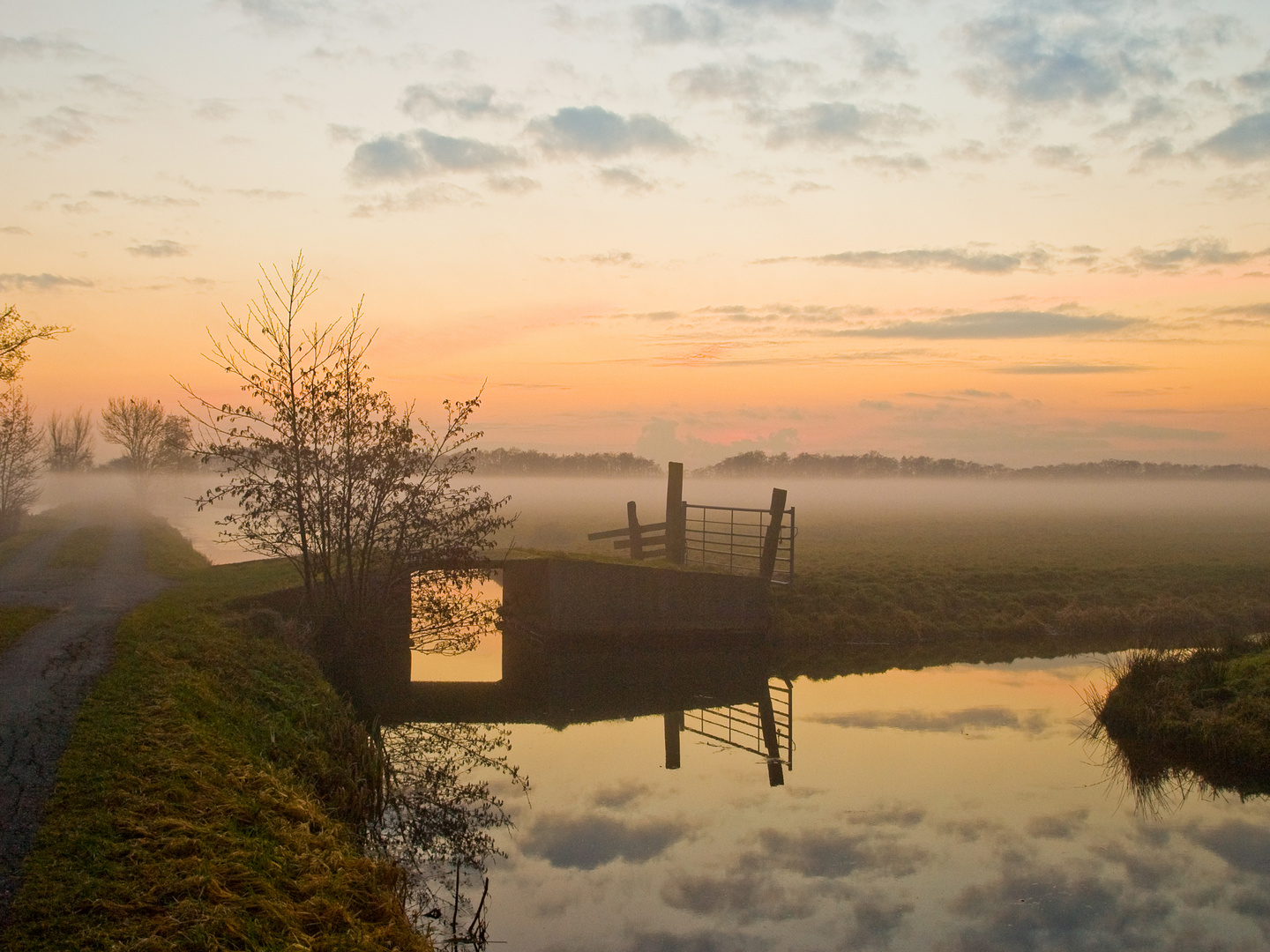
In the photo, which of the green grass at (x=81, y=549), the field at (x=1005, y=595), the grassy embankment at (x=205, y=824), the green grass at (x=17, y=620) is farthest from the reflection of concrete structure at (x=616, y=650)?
the green grass at (x=81, y=549)

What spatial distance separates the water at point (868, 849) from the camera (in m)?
8.47

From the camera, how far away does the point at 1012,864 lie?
390 inches

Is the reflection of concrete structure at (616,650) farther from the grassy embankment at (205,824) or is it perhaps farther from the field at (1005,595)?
the grassy embankment at (205,824)

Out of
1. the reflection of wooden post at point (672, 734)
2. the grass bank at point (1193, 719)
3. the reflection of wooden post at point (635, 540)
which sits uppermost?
the reflection of wooden post at point (635, 540)

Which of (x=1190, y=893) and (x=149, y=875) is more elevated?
(x=149, y=875)

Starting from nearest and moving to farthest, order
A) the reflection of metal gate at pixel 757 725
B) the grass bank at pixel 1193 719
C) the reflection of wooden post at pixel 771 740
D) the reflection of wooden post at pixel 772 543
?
the grass bank at pixel 1193 719, the reflection of wooden post at pixel 771 740, the reflection of metal gate at pixel 757 725, the reflection of wooden post at pixel 772 543

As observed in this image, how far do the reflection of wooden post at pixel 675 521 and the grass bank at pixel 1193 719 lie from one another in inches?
435

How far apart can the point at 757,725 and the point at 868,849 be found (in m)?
5.59

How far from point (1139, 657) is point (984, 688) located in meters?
3.17

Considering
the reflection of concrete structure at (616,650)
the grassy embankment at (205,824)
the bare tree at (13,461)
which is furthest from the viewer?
the bare tree at (13,461)

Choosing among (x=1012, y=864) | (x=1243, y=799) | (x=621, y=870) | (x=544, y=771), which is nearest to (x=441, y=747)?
(x=544, y=771)

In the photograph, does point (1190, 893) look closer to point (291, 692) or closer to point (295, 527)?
point (291, 692)

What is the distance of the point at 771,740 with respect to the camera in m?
15.1

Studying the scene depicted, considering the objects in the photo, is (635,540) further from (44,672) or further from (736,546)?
(44,672)
